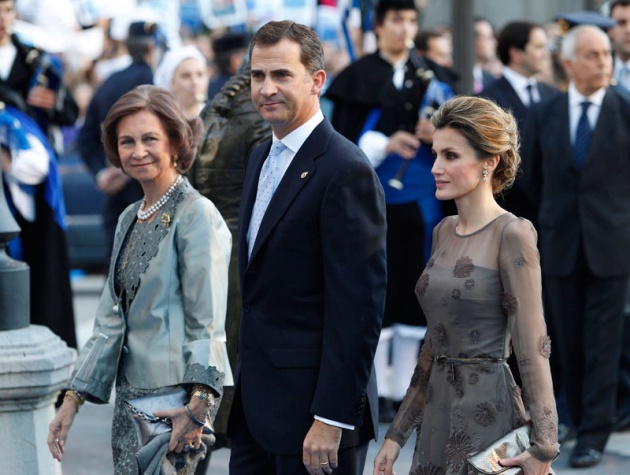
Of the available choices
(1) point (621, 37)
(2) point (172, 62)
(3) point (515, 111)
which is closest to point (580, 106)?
(3) point (515, 111)

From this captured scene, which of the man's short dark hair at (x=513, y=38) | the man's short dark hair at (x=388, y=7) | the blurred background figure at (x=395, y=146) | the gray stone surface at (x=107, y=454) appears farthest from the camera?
the man's short dark hair at (x=513, y=38)

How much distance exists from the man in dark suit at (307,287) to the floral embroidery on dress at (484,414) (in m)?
0.30

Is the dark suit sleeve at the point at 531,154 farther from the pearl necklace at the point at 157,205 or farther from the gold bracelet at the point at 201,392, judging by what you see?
the gold bracelet at the point at 201,392

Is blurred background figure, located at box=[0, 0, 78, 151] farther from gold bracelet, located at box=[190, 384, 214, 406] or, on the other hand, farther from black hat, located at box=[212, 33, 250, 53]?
gold bracelet, located at box=[190, 384, 214, 406]

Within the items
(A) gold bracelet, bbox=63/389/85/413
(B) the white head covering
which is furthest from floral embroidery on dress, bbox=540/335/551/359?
(B) the white head covering

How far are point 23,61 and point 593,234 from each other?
12.2ft

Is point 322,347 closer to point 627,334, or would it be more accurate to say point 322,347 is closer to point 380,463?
point 380,463

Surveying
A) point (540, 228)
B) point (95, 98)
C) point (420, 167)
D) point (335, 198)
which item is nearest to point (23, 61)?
point (95, 98)

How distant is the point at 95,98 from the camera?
31.2 ft

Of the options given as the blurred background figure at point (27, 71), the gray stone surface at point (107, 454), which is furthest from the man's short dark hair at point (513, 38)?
the blurred background figure at point (27, 71)

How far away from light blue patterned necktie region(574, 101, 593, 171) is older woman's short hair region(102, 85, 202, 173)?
314 centimetres

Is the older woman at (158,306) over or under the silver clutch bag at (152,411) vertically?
over

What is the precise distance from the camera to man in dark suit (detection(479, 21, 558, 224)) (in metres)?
7.83

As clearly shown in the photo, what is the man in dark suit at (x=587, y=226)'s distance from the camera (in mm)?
6879
